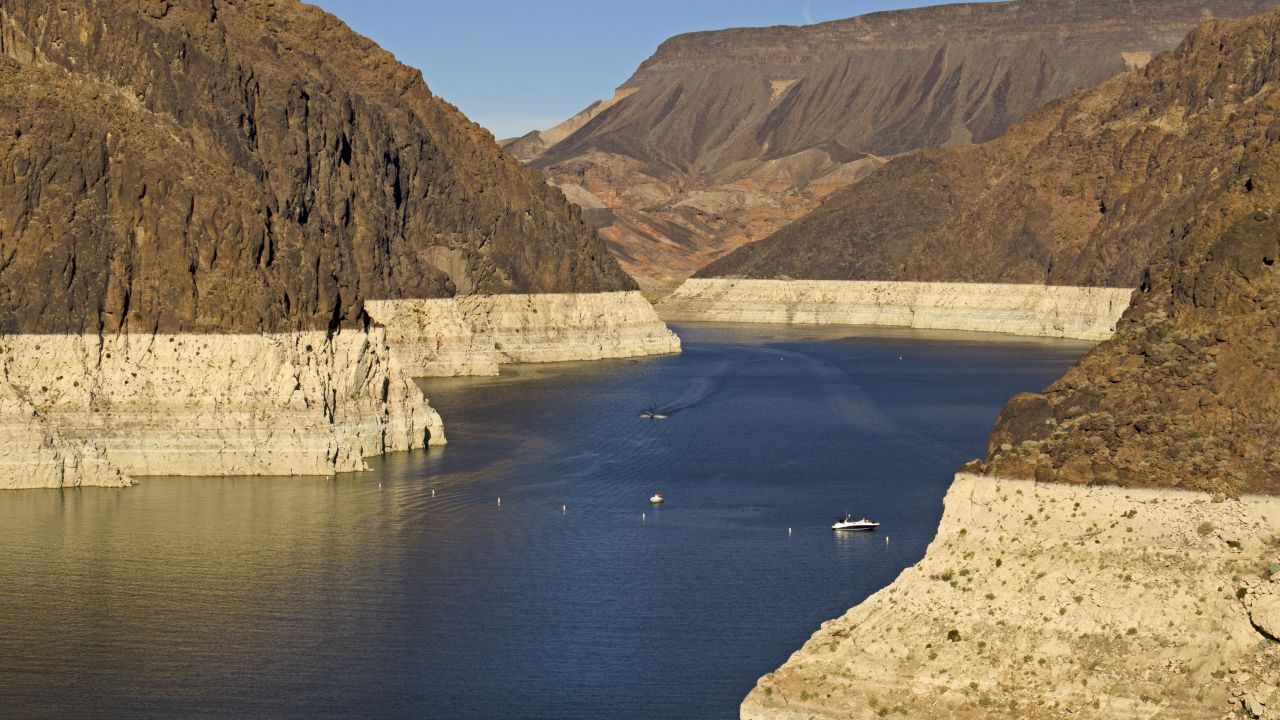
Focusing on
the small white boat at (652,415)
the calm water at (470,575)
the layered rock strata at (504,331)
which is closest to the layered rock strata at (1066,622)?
the calm water at (470,575)

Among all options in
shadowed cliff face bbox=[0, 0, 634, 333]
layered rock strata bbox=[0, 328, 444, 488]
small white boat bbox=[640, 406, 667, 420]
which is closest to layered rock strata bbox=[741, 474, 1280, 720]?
layered rock strata bbox=[0, 328, 444, 488]

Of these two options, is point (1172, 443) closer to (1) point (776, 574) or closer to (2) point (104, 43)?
(1) point (776, 574)

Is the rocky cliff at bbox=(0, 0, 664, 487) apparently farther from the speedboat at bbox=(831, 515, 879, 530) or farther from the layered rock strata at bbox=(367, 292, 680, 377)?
the layered rock strata at bbox=(367, 292, 680, 377)

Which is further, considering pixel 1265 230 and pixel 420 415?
pixel 420 415

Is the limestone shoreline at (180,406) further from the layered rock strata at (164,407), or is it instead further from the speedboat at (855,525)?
the speedboat at (855,525)

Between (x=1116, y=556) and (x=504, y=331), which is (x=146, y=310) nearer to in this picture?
(x=1116, y=556)

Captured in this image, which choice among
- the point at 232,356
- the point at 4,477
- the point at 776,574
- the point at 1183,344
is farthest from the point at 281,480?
the point at 1183,344
